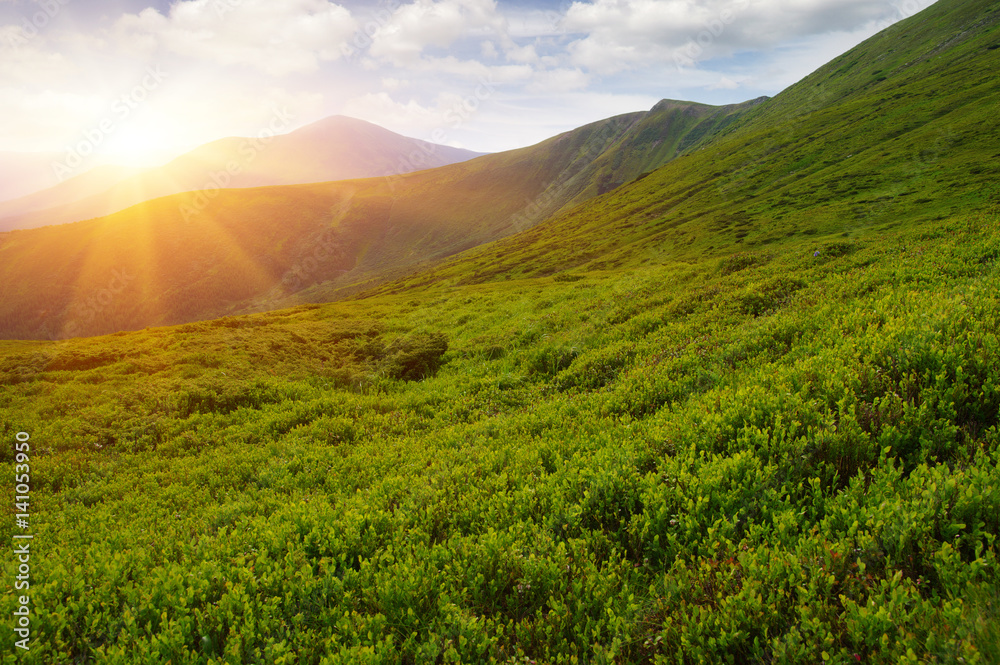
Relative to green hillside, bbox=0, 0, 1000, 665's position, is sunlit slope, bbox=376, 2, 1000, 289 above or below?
above

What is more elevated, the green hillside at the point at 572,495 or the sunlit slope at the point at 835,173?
the sunlit slope at the point at 835,173

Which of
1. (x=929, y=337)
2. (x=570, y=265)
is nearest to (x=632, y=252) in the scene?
(x=570, y=265)

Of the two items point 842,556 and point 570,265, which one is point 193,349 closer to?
point 842,556

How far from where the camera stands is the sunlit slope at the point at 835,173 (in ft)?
201

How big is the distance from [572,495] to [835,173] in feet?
346

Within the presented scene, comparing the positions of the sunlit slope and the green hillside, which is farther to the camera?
the sunlit slope

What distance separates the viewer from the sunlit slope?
61.2 m

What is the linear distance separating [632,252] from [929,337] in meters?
82.3

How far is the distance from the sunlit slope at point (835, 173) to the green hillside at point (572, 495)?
29859 mm

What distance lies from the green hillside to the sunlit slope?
29859 millimetres

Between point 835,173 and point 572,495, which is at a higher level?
point 835,173

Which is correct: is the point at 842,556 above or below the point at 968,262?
below

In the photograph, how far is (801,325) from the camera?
11.6m

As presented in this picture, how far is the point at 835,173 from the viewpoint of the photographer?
8369 centimetres
